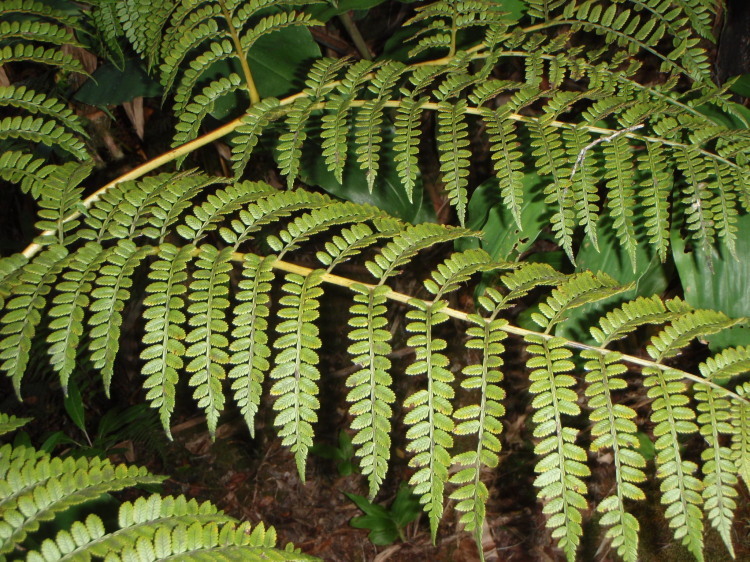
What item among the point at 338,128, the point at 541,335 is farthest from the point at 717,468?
the point at 338,128

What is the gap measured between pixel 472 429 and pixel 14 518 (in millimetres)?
664

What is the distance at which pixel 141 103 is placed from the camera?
2674 millimetres

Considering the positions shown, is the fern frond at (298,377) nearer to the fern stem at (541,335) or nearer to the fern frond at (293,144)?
the fern stem at (541,335)

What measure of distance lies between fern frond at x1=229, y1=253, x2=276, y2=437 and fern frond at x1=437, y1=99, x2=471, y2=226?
14.3 inches

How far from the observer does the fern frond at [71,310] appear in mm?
938

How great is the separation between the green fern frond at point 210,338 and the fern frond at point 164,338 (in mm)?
23

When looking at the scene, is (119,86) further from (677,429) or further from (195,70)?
(677,429)

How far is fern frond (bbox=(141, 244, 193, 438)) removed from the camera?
920 millimetres

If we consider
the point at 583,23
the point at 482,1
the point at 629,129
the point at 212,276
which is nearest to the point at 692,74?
the point at 583,23

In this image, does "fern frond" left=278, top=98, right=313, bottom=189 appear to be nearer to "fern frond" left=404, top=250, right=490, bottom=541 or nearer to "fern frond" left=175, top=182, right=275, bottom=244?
"fern frond" left=175, top=182, right=275, bottom=244

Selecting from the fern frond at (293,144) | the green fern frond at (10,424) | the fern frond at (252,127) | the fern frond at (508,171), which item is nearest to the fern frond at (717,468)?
the fern frond at (508,171)

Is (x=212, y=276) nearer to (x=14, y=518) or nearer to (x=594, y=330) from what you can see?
(x=14, y=518)

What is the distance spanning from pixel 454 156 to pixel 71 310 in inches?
29.0

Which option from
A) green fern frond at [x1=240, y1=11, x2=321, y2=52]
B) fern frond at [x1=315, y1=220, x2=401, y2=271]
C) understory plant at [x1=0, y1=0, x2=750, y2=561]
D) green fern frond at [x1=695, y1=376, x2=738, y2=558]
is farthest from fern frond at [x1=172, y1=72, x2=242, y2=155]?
green fern frond at [x1=695, y1=376, x2=738, y2=558]
